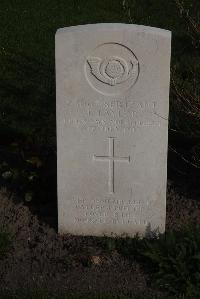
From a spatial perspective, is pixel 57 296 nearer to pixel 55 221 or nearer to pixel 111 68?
pixel 55 221

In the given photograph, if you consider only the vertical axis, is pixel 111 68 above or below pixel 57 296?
above

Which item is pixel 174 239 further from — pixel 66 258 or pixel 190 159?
pixel 190 159

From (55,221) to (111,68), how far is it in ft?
4.62

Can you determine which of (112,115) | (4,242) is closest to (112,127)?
(112,115)

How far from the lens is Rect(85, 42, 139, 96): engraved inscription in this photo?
4453mm

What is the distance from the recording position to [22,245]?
15.9 ft

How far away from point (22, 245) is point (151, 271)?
3.32 ft

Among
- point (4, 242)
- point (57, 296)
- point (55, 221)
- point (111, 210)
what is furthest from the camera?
point (55, 221)

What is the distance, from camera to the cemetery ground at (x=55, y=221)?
441 centimetres

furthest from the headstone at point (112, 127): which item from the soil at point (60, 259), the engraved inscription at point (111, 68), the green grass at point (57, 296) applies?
the green grass at point (57, 296)

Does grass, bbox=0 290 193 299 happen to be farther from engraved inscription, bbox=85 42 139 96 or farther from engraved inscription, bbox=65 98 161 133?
engraved inscription, bbox=85 42 139 96

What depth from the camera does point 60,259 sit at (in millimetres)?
4695

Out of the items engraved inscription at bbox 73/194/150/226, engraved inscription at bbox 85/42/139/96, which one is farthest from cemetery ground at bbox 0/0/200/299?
engraved inscription at bbox 85/42/139/96

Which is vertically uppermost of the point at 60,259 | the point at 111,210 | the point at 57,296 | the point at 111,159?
the point at 111,159
